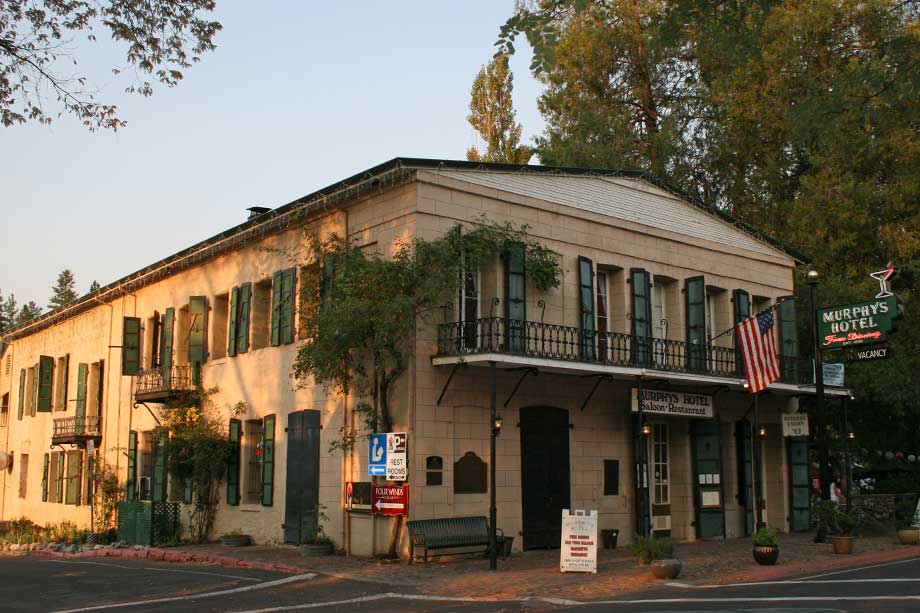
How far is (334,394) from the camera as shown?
19250 millimetres

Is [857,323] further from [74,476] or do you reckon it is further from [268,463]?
[74,476]

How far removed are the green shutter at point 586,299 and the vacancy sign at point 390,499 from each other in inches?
194

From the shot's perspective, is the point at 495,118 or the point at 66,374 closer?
the point at 66,374

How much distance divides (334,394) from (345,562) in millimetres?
3511

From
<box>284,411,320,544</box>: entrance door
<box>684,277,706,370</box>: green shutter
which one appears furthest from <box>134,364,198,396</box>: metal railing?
<box>684,277,706,370</box>: green shutter

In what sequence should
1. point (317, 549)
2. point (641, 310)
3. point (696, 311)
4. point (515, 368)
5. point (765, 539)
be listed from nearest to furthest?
point (765, 539) → point (515, 368) → point (317, 549) → point (641, 310) → point (696, 311)

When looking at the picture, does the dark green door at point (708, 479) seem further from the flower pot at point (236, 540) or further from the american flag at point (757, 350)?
the flower pot at point (236, 540)

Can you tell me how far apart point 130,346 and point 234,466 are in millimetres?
6495

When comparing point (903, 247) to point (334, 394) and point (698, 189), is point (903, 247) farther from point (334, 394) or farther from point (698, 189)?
point (334, 394)

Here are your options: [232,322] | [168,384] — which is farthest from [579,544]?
[168,384]

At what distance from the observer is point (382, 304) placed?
56.1ft

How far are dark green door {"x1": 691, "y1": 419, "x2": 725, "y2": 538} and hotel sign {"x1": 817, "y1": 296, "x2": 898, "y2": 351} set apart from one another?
3.25 m

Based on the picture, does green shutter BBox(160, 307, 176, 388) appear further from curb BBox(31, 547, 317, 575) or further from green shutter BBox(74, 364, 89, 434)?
green shutter BBox(74, 364, 89, 434)

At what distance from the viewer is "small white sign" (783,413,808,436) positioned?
22.7 metres
